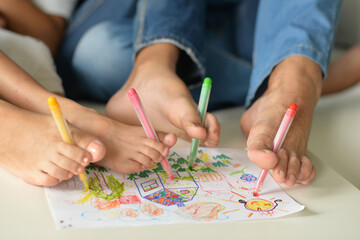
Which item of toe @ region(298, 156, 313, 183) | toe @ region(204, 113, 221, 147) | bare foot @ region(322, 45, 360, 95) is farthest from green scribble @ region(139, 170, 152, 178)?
bare foot @ region(322, 45, 360, 95)

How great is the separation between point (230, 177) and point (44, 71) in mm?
430

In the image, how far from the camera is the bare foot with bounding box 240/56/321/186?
57cm

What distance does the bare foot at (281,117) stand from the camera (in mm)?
570

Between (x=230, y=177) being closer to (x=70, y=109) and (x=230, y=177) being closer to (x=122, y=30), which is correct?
(x=70, y=109)

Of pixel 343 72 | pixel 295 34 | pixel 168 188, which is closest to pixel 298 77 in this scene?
pixel 295 34

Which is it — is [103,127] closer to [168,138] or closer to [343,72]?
[168,138]

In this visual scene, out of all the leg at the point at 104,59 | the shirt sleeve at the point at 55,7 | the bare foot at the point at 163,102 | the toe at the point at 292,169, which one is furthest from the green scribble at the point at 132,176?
the shirt sleeve at the point at 55,7

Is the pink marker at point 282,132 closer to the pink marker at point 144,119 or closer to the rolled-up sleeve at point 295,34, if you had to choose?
the pink marker at point 144,119

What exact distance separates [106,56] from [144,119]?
15.0 inches

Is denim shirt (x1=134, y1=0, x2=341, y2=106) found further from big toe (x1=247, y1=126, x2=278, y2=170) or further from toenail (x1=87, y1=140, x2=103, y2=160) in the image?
toenail (x1=87, y1=140, x2=103, y2=160)

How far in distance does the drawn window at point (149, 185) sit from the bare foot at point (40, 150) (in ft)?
0.26

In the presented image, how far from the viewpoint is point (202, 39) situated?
86 cm

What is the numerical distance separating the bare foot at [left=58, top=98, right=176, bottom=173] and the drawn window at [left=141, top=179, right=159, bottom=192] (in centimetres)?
2

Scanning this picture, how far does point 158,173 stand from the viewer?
616 millimetres
